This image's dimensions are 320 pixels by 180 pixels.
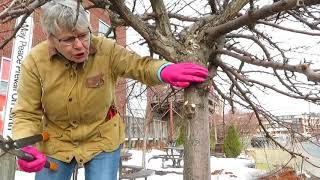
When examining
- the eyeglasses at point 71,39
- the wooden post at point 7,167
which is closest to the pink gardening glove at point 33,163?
the eyeglasses at point 71,39

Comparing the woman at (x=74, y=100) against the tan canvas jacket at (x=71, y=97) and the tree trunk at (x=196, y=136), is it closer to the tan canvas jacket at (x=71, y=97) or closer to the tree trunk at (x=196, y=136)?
the tan canvas jacket at (x=71, y=97)

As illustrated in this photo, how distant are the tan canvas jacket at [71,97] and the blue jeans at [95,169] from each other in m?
0.04

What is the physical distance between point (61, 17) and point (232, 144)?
15.8 m

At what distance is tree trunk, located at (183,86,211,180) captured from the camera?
6.46 feet

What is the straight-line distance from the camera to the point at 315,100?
212cm

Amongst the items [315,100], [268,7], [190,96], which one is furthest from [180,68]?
[315,100]

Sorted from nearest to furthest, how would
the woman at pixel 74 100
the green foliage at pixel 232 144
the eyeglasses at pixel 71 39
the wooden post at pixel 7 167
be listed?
the eyeglasses at pixel 71 39
the woman at pixel 74 100
the wooden post at pixel 7 167
the green foliage at pixel 232 144

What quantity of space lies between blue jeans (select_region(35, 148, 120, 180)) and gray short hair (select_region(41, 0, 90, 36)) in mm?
705

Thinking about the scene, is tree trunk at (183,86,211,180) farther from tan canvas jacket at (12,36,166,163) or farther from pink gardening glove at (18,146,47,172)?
pink gardening glove at (18,146,47,172)

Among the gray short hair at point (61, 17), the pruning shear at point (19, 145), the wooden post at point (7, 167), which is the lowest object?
the wooden post at point (7, 167)

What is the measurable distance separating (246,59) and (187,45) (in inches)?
13.4

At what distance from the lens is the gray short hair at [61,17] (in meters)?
1.88

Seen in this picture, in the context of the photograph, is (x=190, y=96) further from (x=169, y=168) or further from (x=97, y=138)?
(x=169, y=168)

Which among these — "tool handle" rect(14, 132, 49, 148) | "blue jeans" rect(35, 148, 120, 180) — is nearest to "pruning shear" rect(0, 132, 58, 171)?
"tool handle" rect(14, 132, 49, 148)
